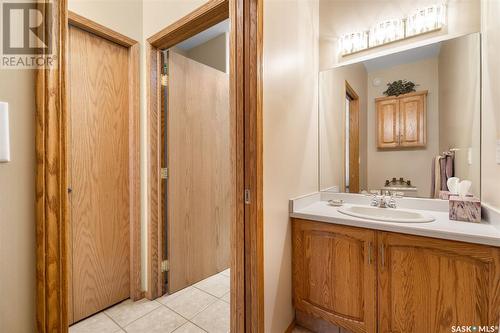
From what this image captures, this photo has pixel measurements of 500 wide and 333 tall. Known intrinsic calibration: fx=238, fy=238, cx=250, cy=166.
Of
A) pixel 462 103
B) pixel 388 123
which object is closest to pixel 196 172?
pixel 388 123

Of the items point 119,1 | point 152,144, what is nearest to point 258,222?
point 152,144

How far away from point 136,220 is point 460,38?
2.70 metres

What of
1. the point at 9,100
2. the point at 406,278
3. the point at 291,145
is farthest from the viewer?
the point at 291,145

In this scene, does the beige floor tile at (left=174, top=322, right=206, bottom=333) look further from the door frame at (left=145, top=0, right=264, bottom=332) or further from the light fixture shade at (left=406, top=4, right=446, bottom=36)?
the light fixture shade at (left=406, top=4, right=446, bottom=36)

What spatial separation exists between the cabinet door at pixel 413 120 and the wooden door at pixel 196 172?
1.42m

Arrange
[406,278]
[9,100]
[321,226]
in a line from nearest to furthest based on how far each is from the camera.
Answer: [9,100]
[406,278]
[321,226]

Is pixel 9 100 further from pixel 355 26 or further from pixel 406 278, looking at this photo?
pixel 355 26

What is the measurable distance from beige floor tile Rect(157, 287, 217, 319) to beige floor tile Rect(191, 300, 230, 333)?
0.05 metres

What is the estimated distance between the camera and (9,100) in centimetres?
49

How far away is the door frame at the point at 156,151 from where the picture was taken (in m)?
0.52

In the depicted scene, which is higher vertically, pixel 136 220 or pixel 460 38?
pixel 460 38

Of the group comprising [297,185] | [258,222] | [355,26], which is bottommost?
[258,222]

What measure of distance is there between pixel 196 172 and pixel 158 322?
1.22 m

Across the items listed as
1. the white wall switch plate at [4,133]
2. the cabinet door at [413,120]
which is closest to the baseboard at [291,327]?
the cabinet door at [413,120]
